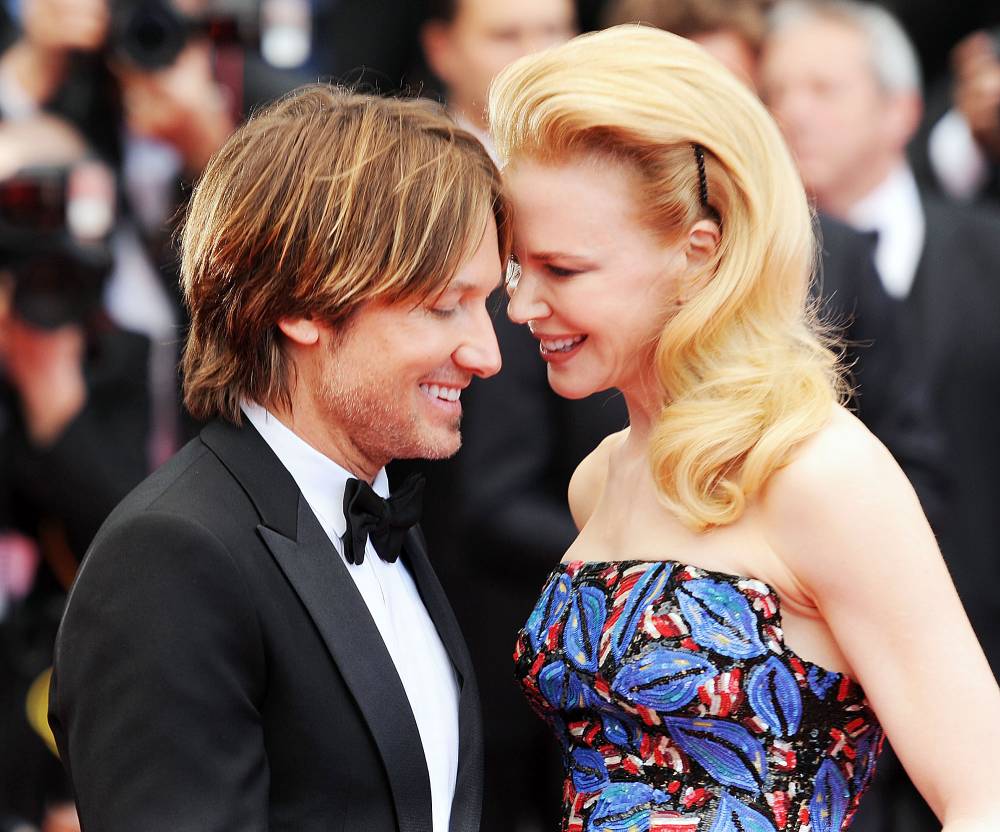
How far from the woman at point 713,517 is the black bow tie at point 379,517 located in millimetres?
310

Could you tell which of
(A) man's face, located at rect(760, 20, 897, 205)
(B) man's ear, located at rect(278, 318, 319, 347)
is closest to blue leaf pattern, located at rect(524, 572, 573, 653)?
(B) man's ear, located at rect(278, 318, 319, 347)

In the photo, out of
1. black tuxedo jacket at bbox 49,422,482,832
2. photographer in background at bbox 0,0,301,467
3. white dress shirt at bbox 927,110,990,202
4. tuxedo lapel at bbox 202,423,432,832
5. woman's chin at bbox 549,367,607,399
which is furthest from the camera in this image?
white dress shirt at bbox 927,110,990,202

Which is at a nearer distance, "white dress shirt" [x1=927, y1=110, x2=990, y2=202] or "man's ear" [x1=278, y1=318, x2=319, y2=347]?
"man's ear" [x1=278, y1=318, x2=319, y2=347]

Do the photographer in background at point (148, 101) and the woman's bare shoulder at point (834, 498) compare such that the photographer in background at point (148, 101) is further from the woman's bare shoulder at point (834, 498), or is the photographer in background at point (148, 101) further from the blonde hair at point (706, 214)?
the woman's bare shoulder at point (834, 498)

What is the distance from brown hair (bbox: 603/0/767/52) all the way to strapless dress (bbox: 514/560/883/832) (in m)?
2.09

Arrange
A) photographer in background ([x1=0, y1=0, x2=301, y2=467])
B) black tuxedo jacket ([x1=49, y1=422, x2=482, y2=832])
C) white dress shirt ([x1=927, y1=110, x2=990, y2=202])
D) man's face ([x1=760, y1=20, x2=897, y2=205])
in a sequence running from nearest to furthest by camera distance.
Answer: black tuxedo jacket ([x1=49, y1=422, x2=482, y2=832]) → photographer in background ([x1=0, y1=0, x2=301, y2=467]) → man's face ([x1=760, y1=20, x2=897, y2=205]) → white dress shirt ([x1=927, y1=110, x2=990, y2=202])

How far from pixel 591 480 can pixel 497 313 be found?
911mm

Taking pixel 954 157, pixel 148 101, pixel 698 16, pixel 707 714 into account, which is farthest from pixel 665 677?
pixel 954 157

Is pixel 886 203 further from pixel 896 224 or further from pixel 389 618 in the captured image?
pixel 389 618

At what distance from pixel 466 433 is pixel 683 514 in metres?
1.56

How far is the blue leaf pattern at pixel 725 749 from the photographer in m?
2.29

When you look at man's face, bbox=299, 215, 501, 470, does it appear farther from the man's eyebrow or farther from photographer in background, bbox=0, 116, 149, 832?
photographer in background, bbox=0, 116, 149, 832

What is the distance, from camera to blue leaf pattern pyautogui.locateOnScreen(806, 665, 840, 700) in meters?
2.26

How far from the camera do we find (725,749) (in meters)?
2.31
